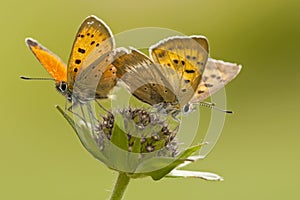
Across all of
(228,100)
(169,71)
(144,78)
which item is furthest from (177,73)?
(228,100)

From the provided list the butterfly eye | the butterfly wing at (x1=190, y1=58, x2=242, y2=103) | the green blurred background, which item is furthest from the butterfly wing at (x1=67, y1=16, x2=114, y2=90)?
the green blurred background

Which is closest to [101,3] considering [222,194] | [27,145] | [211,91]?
[27,145]

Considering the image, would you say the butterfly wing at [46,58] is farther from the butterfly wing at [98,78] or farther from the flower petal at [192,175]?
the flower petal at [192,175]

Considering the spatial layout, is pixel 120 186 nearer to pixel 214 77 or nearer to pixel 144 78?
pixel 144 78

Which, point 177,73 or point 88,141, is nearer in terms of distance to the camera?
point 88,141

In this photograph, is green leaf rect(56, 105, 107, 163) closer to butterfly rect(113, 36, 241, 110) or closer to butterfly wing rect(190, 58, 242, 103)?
butterfly rect(113, 36, 241, 110)

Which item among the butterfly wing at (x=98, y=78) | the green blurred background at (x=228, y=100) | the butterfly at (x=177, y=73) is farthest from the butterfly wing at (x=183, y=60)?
the green blurred background at (x=228, y=100)
